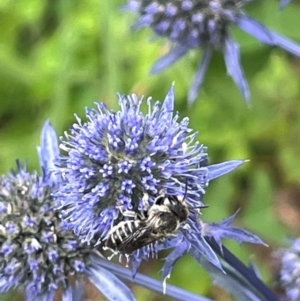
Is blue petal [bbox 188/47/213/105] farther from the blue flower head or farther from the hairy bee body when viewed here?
the hairy bee body

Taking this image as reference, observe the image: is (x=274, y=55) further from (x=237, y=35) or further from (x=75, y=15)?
(x=75, y=15)

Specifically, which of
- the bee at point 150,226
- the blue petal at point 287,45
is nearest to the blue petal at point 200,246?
the bee at point 150,226

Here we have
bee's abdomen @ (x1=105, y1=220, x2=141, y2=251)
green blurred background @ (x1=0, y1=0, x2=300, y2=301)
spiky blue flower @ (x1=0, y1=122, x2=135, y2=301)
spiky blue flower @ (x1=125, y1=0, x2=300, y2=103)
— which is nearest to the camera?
bee's abdomen @ (x1=105, y1=220, x2=141, y2=251)

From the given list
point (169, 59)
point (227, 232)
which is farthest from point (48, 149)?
point (169, 59)

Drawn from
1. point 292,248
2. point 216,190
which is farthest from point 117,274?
point 216,190

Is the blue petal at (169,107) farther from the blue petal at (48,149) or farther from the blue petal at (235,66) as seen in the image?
the blue petal at (235,66)

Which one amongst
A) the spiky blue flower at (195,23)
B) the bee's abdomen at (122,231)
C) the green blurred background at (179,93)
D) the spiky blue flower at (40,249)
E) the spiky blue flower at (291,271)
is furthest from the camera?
the green blurred background at (179,93)

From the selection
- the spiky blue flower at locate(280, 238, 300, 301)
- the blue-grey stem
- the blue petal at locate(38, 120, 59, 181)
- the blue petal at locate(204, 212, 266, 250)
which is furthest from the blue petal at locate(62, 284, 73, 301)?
the spiky blue flower at locate(280, 238, 300, 301)
